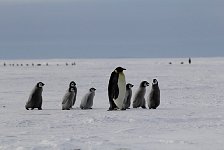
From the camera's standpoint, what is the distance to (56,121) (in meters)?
8.93

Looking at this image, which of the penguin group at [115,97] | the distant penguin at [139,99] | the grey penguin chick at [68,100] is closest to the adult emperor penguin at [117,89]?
the penguin group at [115,97]

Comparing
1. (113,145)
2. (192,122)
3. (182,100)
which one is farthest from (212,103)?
(113,145)

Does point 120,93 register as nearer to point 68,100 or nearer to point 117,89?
point 117,89

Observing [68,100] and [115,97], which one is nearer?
[115,97]

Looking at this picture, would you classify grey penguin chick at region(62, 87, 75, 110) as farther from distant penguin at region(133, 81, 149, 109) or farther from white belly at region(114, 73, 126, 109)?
distant penguin at region(133, 81, 149, 109)

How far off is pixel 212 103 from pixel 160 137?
7.36 meters

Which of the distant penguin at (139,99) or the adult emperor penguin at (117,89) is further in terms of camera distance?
the distant penguin at (139,99)

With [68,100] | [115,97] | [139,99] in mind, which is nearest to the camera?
[115,97]

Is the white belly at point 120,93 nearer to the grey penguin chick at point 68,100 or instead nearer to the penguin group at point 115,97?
the penguin group at point 115,97

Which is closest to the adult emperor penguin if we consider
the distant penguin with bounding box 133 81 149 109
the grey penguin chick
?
the distant penguin with bounding box 133 81 149 109

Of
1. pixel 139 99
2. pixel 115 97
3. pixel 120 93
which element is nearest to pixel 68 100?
pixel 115 97

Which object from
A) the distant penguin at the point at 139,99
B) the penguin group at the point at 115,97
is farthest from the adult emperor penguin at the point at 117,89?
the distant penguin at the point at 139,99

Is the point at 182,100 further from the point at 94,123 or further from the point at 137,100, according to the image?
the point at 94,123

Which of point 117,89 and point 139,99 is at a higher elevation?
point 117,89
